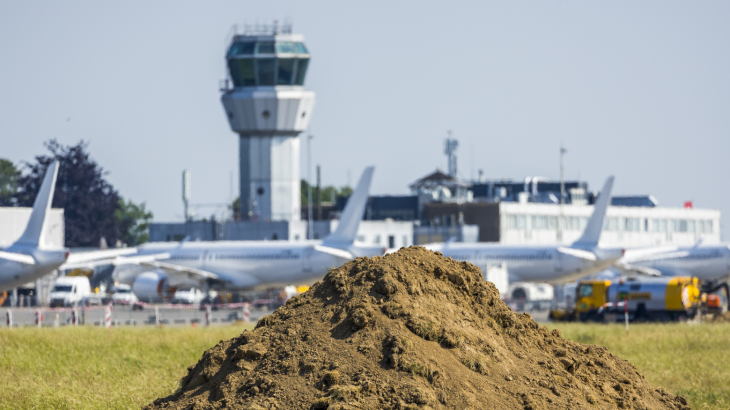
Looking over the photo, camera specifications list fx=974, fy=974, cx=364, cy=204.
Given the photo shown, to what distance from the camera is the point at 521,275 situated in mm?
59344

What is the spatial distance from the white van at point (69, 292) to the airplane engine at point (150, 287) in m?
3.63

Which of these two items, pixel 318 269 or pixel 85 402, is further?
pixel 318 269

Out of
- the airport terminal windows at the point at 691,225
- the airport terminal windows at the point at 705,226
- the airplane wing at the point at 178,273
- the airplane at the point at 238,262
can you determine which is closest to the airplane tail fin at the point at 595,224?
the airplane at the point at 238,262

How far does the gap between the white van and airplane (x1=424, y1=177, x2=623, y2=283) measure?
2211 cm

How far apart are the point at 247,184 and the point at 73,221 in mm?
21887

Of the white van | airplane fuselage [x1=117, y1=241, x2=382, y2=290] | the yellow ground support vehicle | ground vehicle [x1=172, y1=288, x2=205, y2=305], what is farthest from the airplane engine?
the yellow ground support vehicle

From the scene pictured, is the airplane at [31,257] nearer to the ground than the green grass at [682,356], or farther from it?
farther from it

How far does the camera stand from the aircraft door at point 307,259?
55406 mm

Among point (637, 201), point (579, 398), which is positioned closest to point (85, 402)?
point (579, 398)

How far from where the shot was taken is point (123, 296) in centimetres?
6184

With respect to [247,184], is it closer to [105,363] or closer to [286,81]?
[286,81]

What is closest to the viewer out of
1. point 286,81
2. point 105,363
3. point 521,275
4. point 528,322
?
point 528,322

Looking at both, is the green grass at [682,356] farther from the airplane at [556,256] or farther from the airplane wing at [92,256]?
the airplane wing at [92,256]

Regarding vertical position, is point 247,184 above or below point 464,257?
above
